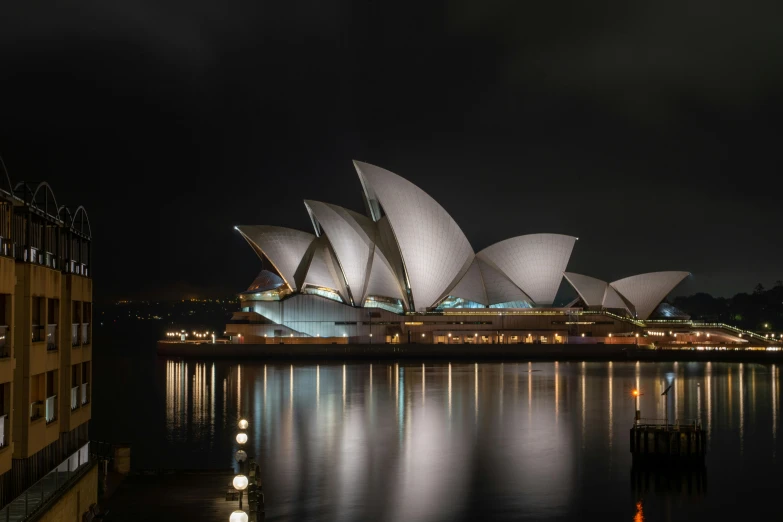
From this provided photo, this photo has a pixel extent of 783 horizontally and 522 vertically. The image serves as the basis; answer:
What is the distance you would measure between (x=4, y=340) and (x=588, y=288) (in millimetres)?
76476

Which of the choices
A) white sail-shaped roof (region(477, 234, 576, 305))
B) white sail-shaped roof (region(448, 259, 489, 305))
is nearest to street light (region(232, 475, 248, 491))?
white sail-shaped roof (region(448, 259, 489, 305))

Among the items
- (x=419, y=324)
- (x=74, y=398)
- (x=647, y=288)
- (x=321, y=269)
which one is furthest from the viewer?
(x=647, y=288)

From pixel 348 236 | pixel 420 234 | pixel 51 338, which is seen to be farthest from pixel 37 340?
pixel 348 236

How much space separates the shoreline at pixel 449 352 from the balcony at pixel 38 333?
56704 millimetres

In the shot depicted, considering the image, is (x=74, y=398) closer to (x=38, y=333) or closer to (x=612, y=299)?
(x=38, y=333)

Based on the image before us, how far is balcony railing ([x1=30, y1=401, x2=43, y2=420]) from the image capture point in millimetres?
12534

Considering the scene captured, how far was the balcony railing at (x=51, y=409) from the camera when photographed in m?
13.4

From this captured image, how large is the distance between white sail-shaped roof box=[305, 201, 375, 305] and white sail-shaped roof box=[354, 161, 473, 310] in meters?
2.02

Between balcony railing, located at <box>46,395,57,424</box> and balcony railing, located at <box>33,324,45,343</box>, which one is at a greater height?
balcony railing, located at <box>33,324,45,343</box>

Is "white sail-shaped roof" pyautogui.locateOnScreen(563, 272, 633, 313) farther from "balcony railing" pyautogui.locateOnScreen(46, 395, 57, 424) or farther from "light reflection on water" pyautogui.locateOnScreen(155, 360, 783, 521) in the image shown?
"balcony railing" pyautogui.locateOnScreen(46, 395, 57, 424)

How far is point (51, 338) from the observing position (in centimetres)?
1357

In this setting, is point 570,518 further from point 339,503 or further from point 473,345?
point 473,345

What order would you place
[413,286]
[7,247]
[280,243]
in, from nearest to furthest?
[7,247]
[413,286]
[280,243]

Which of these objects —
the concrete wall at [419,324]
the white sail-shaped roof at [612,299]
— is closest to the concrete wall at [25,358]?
the concrete wall at [419,324]
